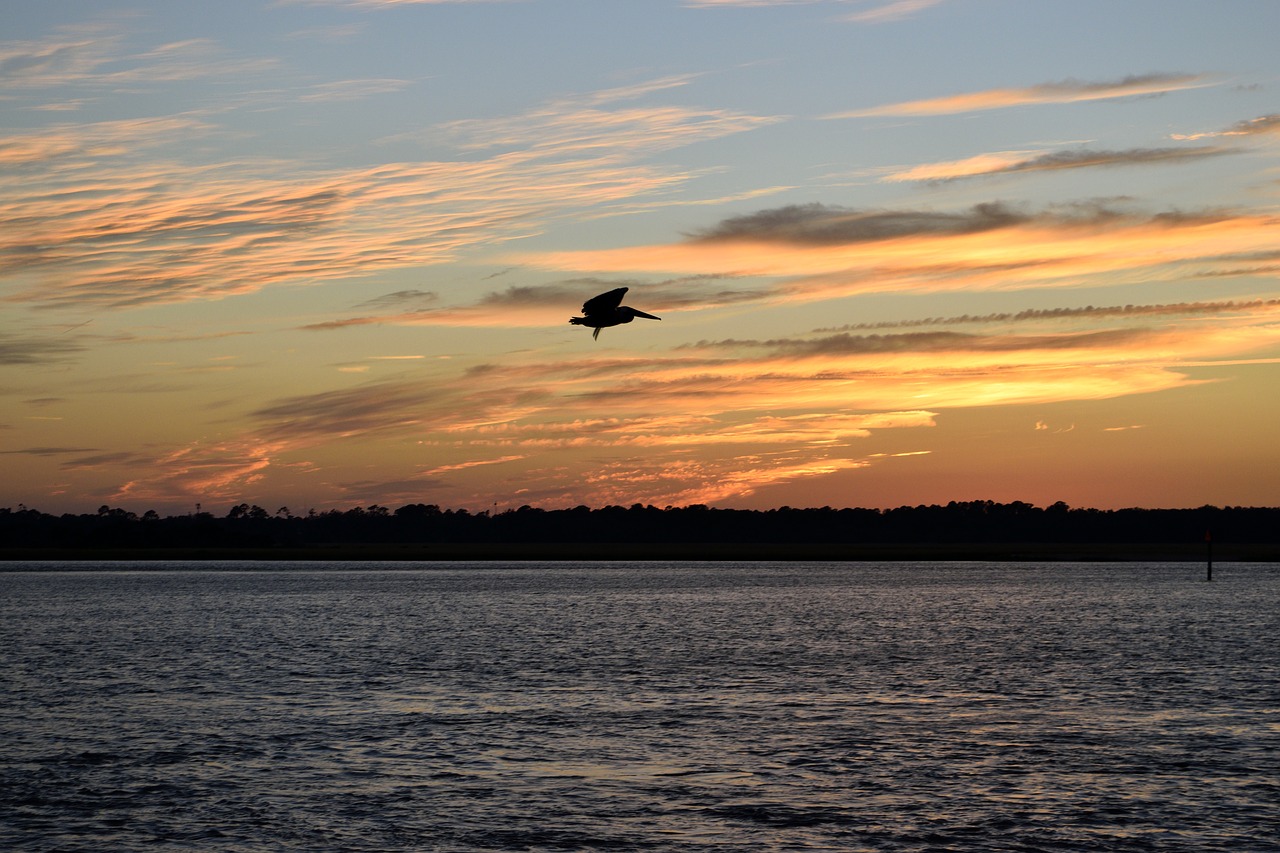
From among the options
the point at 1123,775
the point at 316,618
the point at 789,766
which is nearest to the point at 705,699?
the point at 789,766

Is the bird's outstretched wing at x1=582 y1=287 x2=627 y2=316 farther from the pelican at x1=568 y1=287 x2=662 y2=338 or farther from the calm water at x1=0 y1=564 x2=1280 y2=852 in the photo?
the calm water at x1=0 y1=564 x2=1280 y2=852

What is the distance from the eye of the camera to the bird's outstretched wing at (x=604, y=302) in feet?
128

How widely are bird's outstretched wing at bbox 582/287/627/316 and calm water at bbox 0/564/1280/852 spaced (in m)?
12.0

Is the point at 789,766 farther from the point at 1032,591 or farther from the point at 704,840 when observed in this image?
the point at 1032,591

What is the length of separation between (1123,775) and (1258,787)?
2.87 metres

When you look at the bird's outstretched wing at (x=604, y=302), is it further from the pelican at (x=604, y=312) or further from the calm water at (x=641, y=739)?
the calm water at (x=641, y=739)

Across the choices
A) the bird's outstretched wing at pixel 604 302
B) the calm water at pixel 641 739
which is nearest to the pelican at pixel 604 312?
the bird's outstretched wing at pixel 604 302

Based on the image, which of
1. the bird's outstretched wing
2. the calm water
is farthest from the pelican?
the calm water

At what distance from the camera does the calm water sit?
26.1 meters

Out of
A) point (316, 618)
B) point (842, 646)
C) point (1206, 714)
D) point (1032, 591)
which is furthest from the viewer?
point (1032, 591)

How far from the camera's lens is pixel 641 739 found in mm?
36375

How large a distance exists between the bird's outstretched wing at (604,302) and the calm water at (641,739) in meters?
12.0

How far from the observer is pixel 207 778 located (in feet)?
103

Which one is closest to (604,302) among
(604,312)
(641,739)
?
(604,312)
